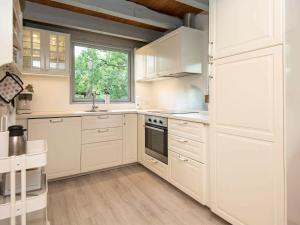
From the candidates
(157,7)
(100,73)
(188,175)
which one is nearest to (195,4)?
(157,7)

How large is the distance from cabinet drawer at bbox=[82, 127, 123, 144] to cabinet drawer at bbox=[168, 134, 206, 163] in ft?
3.27

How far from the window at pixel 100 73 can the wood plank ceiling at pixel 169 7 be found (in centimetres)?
109

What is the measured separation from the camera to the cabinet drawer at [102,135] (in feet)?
9.51

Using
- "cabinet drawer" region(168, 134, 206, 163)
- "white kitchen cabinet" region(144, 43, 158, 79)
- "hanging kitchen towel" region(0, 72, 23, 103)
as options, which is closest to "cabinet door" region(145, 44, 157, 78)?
"white kitchen cabinet" region(144, 43, 158, 79)

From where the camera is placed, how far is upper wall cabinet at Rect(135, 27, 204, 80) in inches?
108

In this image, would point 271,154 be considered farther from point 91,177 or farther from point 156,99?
point 156,99

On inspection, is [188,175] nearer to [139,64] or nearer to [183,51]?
[183,51]

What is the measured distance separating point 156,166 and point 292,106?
190 cm

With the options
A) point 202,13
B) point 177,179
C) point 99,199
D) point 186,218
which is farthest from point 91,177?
point 202,13

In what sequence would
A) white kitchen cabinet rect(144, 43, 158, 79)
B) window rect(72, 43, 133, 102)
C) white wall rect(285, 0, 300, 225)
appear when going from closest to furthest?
white wall rect(285, 0, 300, 225) → white kitchen cabinet rect(144, 43, 158, 79) → window rect(72, 43, 133, 102)

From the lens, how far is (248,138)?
1.51 m

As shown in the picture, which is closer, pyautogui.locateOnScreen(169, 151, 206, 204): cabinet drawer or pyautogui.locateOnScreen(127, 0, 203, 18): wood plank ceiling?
pyautogui.locateOnScreen(169, 151, 206, 204): cabinet drawer

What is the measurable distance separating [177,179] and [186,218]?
21.8 inches

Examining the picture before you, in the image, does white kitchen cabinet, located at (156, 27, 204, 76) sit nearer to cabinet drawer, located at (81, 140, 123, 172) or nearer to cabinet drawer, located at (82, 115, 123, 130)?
cabinet drawer, located at (82, 115, 123, 130)
